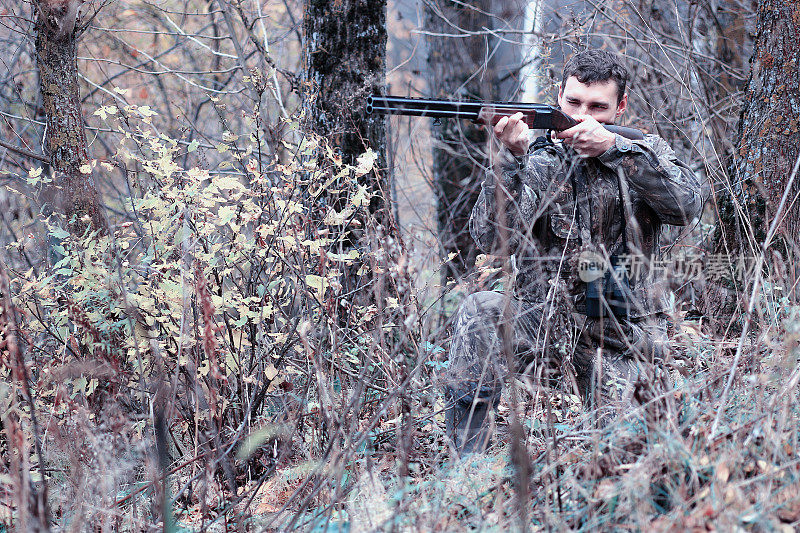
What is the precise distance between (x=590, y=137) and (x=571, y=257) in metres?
0.51

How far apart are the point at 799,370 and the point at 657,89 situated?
3.95 m

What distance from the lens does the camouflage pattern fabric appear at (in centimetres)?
294

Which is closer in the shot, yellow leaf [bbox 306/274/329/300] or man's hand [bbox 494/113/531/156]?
yellow leaf [bbox 306/274/329/300]

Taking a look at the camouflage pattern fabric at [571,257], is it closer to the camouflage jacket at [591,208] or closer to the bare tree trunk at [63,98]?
the camouflage jacket at [591,208]

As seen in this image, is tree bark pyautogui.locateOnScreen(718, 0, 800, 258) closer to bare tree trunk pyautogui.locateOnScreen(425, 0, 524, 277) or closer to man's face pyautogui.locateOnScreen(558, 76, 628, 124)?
man's face pyautogui.locateOnScreen(558, 76, 628, 124)

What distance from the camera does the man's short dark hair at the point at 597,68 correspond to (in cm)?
320

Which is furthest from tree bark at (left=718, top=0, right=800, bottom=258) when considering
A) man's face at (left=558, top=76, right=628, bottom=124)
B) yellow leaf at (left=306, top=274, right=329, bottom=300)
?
yellow leaf at (left=306, top=274, right=329, bottom=300)

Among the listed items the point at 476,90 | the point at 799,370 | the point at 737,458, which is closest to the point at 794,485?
the point at 737,458

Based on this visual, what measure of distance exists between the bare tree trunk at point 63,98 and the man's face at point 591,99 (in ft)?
7.42

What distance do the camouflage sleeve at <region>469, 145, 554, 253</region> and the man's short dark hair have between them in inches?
15.6

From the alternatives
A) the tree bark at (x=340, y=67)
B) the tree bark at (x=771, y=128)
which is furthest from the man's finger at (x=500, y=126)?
the tree bark at (x=771, y=128)

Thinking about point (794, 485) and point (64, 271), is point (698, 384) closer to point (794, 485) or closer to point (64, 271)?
point (794, 485)

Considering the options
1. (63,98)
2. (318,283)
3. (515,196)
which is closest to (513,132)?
(515,196)

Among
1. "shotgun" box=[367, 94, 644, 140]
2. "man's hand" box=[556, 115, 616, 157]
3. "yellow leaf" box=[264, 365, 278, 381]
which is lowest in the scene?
"yellow leaf" box=[264, 365, 278, 381]
